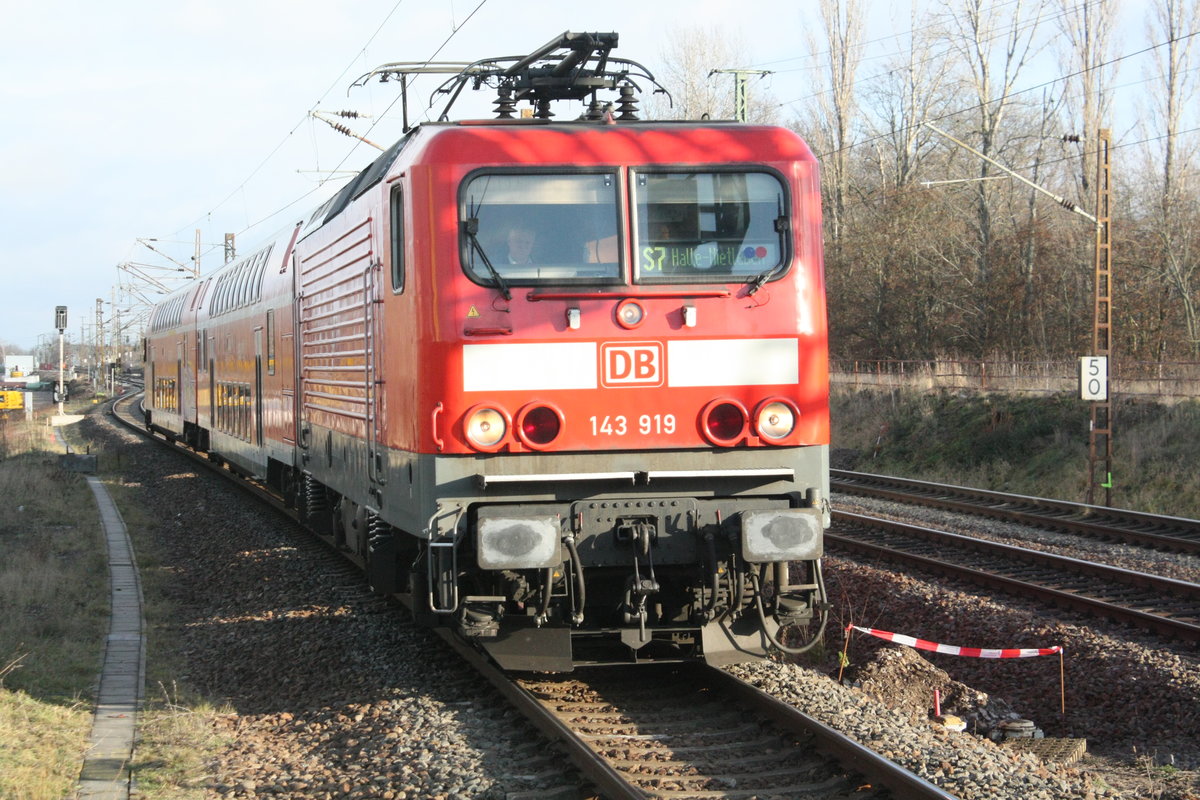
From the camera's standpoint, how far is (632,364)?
653 centimetres

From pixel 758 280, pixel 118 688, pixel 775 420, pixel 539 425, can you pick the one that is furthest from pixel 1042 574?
pixel 118 688

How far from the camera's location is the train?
21.0ft

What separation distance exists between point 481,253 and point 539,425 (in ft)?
3.19

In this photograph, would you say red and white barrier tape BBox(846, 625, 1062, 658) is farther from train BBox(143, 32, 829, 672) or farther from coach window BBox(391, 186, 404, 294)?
coach window BBox(391, 186, 404, 294)

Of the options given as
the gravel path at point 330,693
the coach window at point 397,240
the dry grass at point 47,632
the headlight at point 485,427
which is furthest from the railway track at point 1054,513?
the dry grass at point 47,632

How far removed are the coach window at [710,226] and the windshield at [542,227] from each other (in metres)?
0.19

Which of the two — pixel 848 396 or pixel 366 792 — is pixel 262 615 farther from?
pixel 848 396

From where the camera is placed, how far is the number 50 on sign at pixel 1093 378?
56.3 ft

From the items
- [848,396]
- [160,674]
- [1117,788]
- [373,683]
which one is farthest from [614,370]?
[848,396]

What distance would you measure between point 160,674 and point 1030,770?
215 inches

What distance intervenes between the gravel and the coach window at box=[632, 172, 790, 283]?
2387mm

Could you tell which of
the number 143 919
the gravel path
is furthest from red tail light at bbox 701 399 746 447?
the gravel path

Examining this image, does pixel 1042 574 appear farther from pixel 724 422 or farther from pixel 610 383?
pixel 610 383

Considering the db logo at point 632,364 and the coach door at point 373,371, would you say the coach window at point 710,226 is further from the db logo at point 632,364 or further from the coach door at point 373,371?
the coach door at point 373,371
